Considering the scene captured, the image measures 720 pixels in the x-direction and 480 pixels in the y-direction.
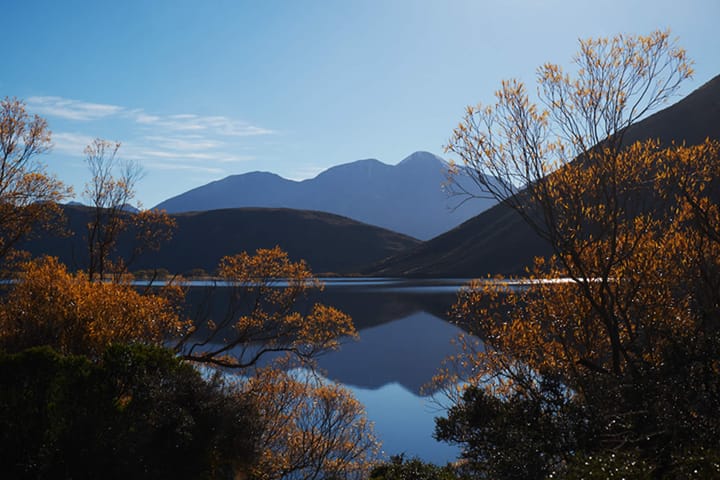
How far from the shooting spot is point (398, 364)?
68812 mm

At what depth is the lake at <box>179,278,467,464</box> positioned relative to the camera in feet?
147

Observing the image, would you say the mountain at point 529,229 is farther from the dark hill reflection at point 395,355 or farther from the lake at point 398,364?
the dark hill reflection at point 395,355

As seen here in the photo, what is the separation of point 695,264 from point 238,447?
18444 millimetres

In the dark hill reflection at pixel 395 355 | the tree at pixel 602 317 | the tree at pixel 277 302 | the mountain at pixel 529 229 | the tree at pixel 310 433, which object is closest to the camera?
→ the tree at pixel 602 317

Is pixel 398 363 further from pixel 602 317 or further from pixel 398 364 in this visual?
pixel 602 317

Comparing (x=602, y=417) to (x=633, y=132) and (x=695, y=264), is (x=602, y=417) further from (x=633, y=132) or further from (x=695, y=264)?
(x=633, y=132)

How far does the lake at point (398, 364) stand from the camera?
1763 inches

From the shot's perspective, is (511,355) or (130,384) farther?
(511,355)

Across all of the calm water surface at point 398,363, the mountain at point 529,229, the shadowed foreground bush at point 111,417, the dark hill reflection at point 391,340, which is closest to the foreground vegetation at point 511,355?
the shadowed foreground bush at point 111,417

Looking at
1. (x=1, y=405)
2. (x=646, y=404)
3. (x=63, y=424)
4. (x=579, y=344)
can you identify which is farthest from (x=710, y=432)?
(x=1, y=405)

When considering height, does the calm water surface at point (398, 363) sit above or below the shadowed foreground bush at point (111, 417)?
below

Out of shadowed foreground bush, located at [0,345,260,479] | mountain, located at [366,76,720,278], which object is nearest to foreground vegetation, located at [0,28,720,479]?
shadowed foreground bush, located at [0,345,260,479]

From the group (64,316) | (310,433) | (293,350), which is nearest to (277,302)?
(293,350)

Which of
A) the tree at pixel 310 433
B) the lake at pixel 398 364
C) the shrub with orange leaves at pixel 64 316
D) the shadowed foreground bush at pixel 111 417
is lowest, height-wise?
the lake at pixel 398 364
